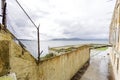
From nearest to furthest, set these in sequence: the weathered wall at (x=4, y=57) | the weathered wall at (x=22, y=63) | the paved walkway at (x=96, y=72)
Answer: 1. the weathered wall at (x=4, y=57)
2. the weathered wall at (x=22, y=63)
3. the paved walkway at (x=96, y=72)

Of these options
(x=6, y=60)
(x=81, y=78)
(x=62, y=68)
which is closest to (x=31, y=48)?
(x=6, y=60)

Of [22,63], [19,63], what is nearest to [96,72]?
[22,63]

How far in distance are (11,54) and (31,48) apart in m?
1.93

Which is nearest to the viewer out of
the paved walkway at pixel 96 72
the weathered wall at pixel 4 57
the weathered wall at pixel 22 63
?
the weathered wall at pixel 4 57

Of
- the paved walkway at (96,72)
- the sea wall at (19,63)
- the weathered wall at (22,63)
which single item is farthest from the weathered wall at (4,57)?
the paved walkway at (96,72)

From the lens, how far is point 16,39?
5.17 meters

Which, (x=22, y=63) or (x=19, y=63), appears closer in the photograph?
(x=19, y=63)

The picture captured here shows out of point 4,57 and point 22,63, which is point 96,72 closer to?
point 22,63

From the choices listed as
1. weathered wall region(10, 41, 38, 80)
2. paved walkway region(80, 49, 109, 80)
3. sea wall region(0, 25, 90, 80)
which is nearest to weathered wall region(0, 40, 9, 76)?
sea wall region(0, 25, 90, 80)

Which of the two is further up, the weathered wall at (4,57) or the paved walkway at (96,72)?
the weathered wall at (4,57)

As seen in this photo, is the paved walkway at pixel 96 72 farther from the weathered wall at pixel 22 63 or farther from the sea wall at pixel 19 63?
the weathered wall at pixel 22 63

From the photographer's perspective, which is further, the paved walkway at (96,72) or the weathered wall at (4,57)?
the paved walkway at (96,72)

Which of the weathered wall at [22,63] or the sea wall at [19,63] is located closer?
the sea wall at [19,63]

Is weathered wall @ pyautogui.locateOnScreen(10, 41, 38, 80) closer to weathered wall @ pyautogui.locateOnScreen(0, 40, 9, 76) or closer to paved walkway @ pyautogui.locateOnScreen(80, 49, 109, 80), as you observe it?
weathered wall @ pyautogui.locateOnScreen(0, 40, 9, 76)
